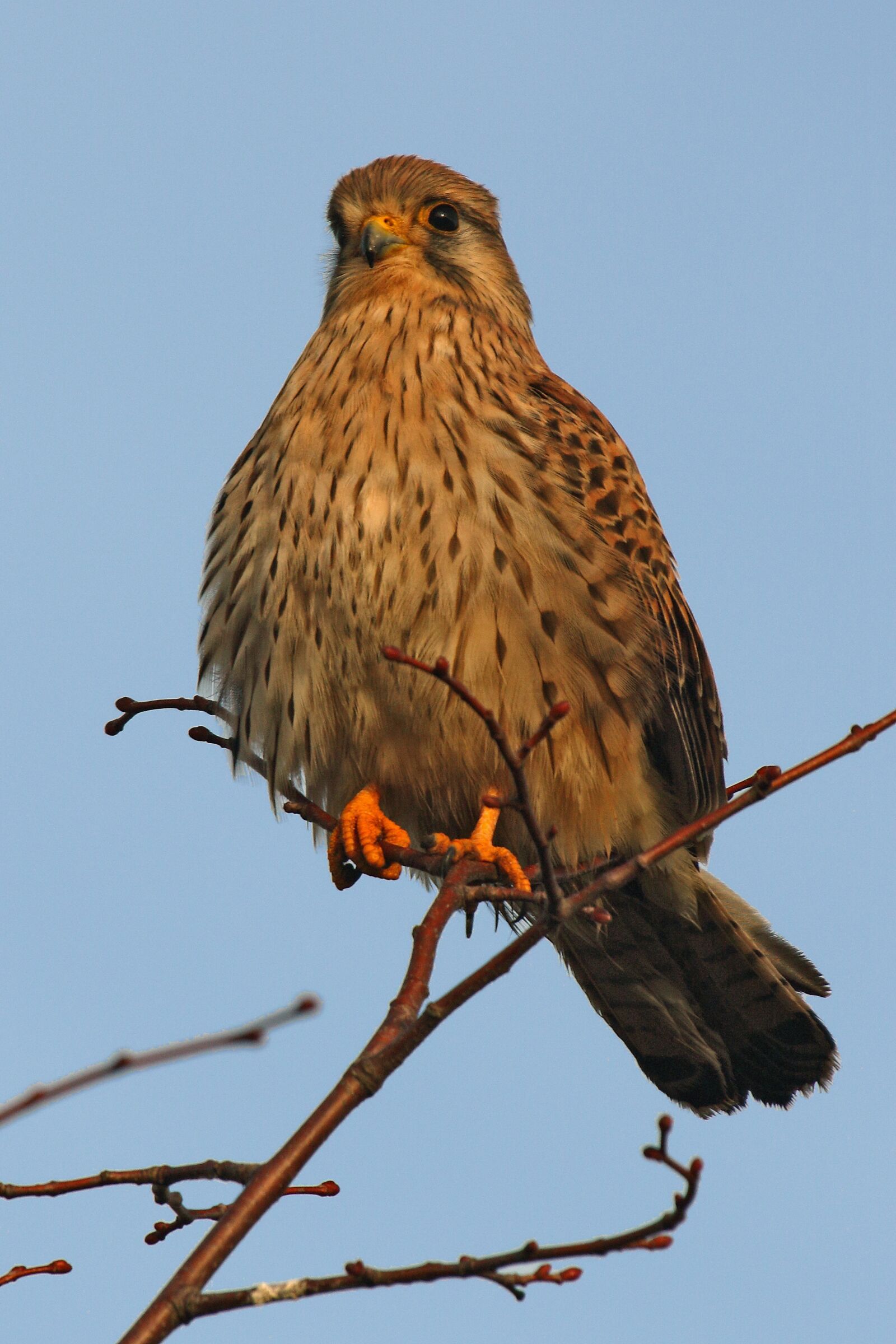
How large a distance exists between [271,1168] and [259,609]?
7.37ft

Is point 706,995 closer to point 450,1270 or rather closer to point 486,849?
point 486,849

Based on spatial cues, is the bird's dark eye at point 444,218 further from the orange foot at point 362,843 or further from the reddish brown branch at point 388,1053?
the reddish brown branch at point 388,1053

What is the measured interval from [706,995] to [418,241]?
2453mm

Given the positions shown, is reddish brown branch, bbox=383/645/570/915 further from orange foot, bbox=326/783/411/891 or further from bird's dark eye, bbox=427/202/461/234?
bird's dark eye, bbox=427/202/461/234

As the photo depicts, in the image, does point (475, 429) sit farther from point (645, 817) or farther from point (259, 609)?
point (645, 817)

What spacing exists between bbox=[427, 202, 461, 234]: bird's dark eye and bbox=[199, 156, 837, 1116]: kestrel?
0.16 m

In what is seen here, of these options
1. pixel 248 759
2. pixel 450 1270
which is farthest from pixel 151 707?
pixel 450 1270

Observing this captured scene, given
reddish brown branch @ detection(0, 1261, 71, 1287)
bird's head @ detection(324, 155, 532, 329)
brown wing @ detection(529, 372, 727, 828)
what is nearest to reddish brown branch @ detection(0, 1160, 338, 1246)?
reddish brown branch @ detection(0, 1261, 71, 1287)

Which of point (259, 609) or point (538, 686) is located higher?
point (259, 609)

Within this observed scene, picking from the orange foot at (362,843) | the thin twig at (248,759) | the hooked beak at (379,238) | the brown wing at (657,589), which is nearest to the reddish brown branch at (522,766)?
the thin twig at (248,759)

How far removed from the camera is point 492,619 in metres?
3.71

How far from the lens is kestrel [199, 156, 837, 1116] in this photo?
147 inches

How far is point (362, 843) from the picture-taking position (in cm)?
368

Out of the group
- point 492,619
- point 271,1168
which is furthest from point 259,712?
point 271,1168
